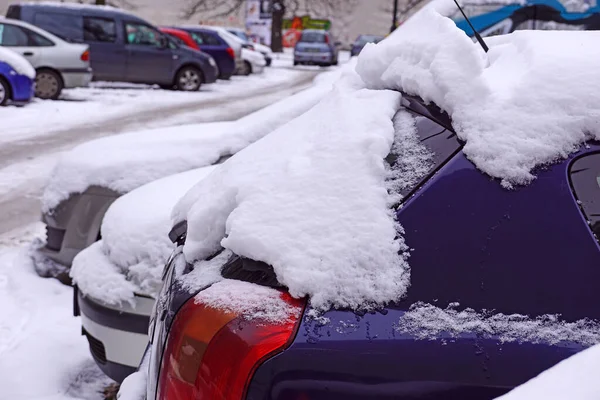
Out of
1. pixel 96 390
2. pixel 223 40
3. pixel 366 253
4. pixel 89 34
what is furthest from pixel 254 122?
pixel 223 40

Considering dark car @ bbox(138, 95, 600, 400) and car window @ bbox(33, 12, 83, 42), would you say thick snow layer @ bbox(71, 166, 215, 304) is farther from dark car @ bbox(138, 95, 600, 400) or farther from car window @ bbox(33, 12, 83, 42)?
car window @ bbox(33, 12, 83, 42)

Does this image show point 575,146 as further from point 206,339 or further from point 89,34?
point 89,34

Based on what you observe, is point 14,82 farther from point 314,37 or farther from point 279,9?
point 279,9

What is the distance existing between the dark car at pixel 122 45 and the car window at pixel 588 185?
51.2ft

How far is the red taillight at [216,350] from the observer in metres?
1.45

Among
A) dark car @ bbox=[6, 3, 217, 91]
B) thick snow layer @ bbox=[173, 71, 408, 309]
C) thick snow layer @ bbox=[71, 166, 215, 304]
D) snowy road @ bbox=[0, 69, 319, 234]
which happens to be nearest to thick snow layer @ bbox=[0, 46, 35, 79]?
snowy road @ bbox=[0, 69, 319, 234]

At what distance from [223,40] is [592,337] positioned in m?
20.2

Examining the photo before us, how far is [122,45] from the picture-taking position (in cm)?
1647

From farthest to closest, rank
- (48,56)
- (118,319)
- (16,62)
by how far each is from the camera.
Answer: (48,56) < (16,62) < (118,319)

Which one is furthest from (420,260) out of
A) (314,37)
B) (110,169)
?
(314,37)

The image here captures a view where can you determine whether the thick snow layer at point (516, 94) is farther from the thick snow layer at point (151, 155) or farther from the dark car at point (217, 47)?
the dark car at point (217, 47)

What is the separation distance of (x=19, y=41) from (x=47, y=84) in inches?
37.0

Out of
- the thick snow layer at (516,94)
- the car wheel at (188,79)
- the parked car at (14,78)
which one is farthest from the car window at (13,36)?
the thick snow layer at (516,94)

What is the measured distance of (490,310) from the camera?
1516 millimetres
